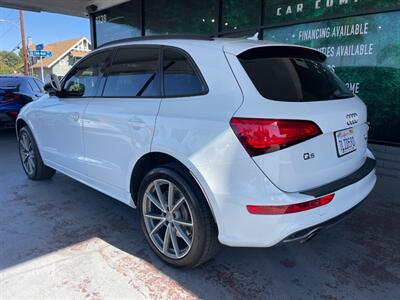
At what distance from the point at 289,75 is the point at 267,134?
582mm

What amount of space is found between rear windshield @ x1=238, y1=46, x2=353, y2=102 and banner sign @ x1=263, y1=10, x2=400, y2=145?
2658mm

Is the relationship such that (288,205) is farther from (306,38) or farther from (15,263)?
(306,38)

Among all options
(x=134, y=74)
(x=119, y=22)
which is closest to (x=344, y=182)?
(x=134, y=74)

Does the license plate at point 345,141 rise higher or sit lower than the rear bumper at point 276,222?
higher

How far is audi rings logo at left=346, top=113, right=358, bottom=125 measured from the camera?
8.29 feet

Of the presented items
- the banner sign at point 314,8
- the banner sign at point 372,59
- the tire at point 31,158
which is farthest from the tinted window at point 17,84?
the banner sign at point 372,59

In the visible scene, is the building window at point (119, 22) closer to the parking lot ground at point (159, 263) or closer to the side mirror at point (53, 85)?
the side mirror at point (53, 85)

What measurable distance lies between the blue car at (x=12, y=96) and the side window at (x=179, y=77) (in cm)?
688

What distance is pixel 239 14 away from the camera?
271 inches

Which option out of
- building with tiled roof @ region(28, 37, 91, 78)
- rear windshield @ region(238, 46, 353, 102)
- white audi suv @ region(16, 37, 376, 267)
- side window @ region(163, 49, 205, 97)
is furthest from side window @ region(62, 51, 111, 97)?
building with tiled roof @ region(28, 37, 91, 78)

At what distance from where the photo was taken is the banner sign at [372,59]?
4961 millimetres

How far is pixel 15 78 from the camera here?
9125mm

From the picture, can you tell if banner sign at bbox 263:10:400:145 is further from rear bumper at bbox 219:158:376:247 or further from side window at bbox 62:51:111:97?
side window at bbox 62:51:111:97

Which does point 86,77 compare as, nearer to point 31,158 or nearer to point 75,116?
point 75,116
